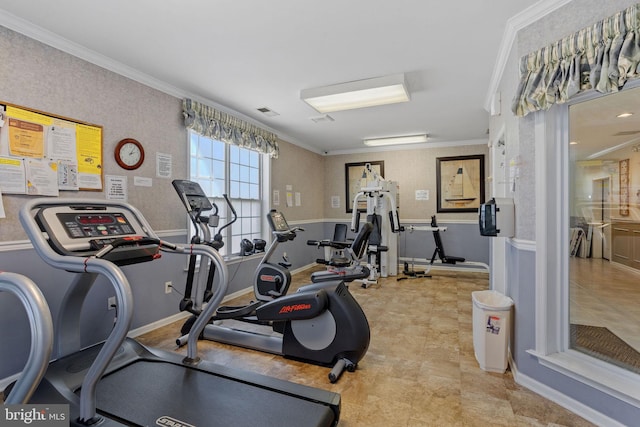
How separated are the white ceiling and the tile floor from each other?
2.27 m

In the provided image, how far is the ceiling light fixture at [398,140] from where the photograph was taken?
570cm

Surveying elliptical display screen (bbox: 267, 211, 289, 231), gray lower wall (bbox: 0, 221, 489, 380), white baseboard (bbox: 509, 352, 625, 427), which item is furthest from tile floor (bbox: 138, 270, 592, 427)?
elliptical display screen (bbox: 267, 211, 289, 231)

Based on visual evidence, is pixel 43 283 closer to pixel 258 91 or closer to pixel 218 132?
pixel 218 132

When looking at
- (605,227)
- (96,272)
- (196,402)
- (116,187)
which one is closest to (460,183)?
(605,227)

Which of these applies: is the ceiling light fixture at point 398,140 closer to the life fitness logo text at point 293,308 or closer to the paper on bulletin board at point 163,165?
the paper on bulletin board at point 163,165

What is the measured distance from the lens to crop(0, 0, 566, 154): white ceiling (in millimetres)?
2092

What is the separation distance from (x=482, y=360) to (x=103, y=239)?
9.02 ft

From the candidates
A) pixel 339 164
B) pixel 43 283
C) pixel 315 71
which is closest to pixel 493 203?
pixel 315 71

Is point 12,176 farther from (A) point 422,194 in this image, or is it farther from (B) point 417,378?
(A) point 422,194

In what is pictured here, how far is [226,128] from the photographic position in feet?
13.2

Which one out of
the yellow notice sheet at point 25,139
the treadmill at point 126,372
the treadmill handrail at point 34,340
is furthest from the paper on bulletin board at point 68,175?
the treadmill handrail at point 34,340

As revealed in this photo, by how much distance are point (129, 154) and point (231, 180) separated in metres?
1.59

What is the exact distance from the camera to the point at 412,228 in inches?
238

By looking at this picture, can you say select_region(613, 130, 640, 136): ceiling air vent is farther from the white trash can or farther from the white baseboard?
the white baseboard
